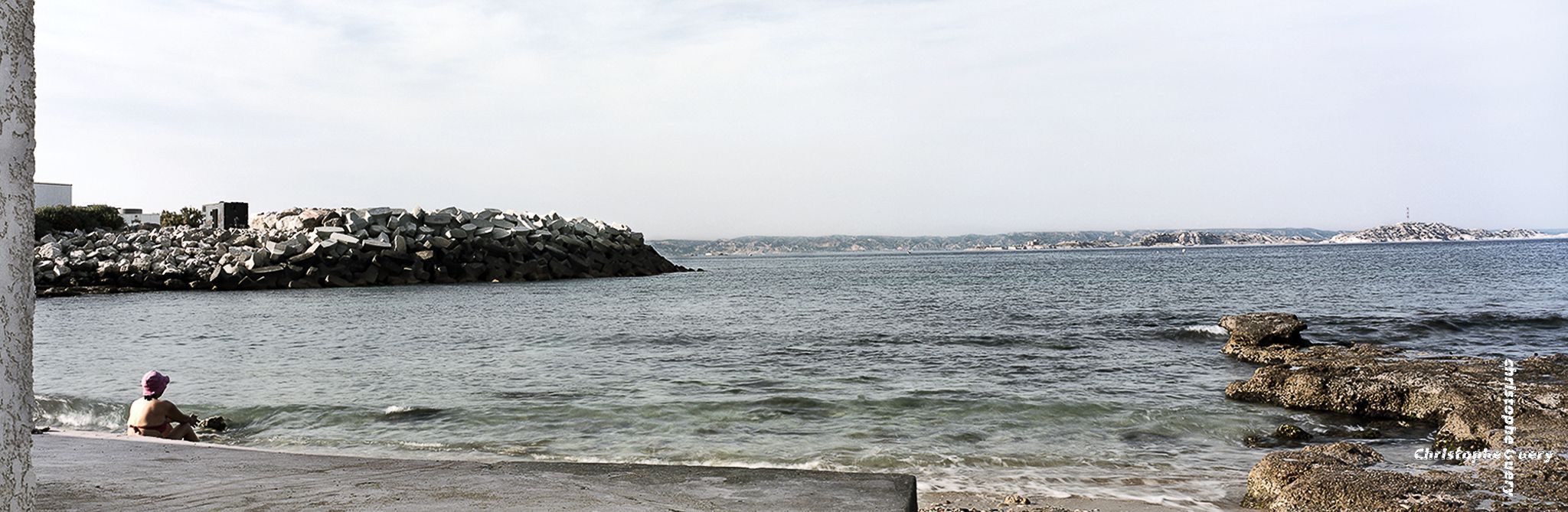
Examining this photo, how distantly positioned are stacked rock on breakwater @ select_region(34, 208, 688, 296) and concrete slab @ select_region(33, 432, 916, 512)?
129ft

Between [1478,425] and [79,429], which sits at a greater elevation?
[1478,425]

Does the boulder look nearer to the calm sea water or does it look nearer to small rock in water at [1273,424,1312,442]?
the calm sea water

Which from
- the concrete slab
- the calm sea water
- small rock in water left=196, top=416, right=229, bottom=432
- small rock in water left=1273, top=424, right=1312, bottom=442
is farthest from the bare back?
small rock in water left=1273, top=424, right=1312, bottom=442

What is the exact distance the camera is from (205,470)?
4594 mm

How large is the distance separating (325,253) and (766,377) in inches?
1387

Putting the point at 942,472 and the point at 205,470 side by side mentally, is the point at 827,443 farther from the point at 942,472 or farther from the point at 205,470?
the point at 205,470

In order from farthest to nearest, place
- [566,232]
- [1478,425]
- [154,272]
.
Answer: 1. [566,232]
2. [154,272]
3. [1478,425]

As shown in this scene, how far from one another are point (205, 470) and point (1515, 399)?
1033 cm

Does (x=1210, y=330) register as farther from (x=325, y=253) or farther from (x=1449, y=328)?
(x=325, y=253)

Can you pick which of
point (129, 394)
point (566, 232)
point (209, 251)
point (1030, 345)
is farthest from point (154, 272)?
point (1030, 345)

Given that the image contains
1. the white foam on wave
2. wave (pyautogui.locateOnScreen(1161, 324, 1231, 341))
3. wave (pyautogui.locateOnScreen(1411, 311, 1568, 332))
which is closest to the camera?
wave (pyautogui.locateOnScreen(1161, 324, 1231, 341))

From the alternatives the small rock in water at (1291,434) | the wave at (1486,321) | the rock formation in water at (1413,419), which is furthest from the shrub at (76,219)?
the wave at (1486,321)

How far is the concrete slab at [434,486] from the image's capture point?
3.67 m

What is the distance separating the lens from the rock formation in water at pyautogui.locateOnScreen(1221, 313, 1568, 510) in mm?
4988
